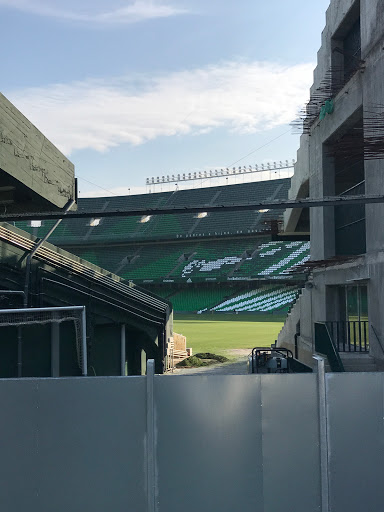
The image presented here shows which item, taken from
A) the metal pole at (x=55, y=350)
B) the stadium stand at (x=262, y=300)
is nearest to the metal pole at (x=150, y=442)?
the metal pole at (x=55, y=350)

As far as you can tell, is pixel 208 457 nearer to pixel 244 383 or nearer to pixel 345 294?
pixel 244 383

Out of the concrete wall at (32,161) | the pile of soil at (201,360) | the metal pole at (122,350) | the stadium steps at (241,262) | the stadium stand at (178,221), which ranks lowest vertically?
the pile of soil at (201,360)

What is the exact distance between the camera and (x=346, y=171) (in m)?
17.4

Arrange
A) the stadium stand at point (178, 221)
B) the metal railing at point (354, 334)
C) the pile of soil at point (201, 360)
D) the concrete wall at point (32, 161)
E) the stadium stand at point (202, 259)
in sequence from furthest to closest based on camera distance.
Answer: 1. the stadium stand at point (178, 221)
2. the stadium stand at point (202, 259)
3. the pile of soil at point (201, 360)
4. the metal railing at point (354, 334)
5. the concrete wall at point (32, 161)

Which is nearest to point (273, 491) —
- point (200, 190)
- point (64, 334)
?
point (64, 334)

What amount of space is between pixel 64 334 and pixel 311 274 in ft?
32.1

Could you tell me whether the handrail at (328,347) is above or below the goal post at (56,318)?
below

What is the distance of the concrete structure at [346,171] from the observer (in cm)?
1223

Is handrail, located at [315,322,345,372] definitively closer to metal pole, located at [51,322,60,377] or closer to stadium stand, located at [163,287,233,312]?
metal pole, located at [51,322,60,377]

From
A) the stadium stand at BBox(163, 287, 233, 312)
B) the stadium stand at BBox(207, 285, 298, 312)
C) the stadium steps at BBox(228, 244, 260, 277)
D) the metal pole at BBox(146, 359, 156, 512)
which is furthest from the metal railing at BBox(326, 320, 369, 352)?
the stadium steps at BBox(228, 244, 260, 277)

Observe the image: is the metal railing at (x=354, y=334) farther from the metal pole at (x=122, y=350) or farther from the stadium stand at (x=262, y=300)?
the stadium stand at (x=262, y=300)

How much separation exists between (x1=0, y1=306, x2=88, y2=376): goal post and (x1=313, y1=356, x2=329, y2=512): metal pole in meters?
6.65

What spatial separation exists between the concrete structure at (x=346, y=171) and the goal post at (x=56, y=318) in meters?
7.17

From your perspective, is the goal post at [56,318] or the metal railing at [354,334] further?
the metal railing at [354,334]
